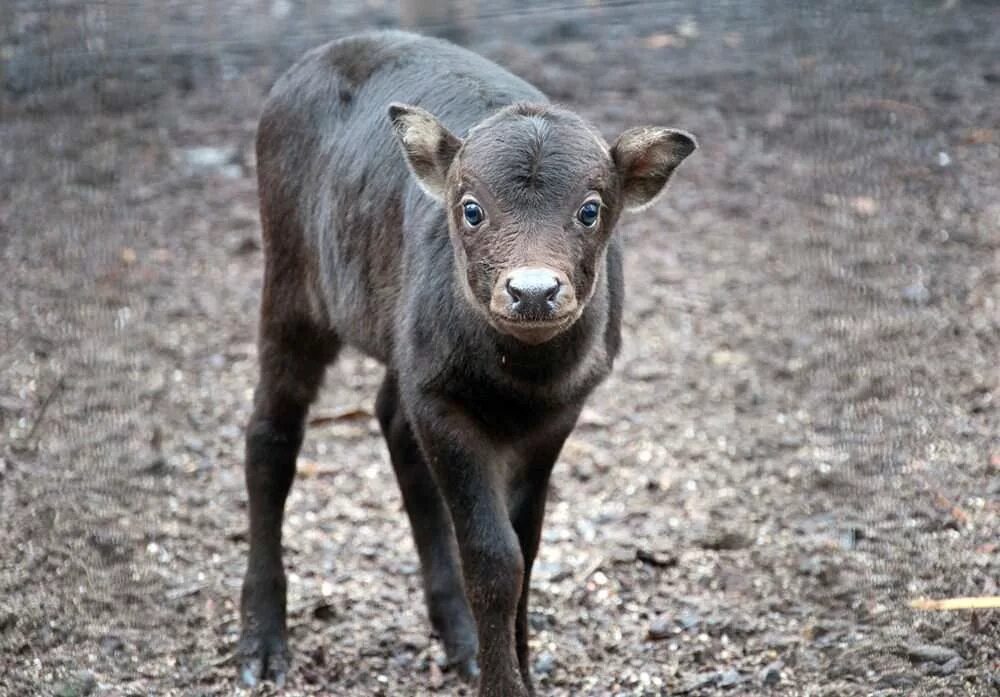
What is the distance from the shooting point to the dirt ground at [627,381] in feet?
21.0

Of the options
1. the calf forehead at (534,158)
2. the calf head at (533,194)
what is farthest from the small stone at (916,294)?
the calf forehead at (534,158)

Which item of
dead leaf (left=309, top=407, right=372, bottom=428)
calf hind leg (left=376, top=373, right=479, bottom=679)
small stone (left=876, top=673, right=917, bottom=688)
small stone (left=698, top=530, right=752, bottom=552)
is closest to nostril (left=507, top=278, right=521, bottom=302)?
calf hind leg (left=376, top=373, right=479, bottom=679)

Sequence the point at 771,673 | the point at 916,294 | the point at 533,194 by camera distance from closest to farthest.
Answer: the point at 533,194
the point at 771,673
the point at 916,294

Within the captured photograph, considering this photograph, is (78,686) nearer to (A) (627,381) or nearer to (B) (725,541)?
(B) (725,541)

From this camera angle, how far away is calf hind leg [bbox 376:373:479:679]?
675 cm

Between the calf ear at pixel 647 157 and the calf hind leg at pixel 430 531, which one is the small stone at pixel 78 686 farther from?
the calf ear at pixel 647 157

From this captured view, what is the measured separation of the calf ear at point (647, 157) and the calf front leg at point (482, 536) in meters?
1.01

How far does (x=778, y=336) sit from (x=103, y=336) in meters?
4.03

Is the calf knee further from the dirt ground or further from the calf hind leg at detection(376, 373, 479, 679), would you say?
the calf hind leg at detection(376, 373, 479, 679)

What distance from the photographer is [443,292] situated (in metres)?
5.73

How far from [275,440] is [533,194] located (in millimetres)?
2126

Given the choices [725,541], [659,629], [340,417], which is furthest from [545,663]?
[340,417]

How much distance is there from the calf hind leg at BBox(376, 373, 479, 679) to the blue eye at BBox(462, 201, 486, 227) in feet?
4.66

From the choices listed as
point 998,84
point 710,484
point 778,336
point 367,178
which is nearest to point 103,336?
point 367,178
